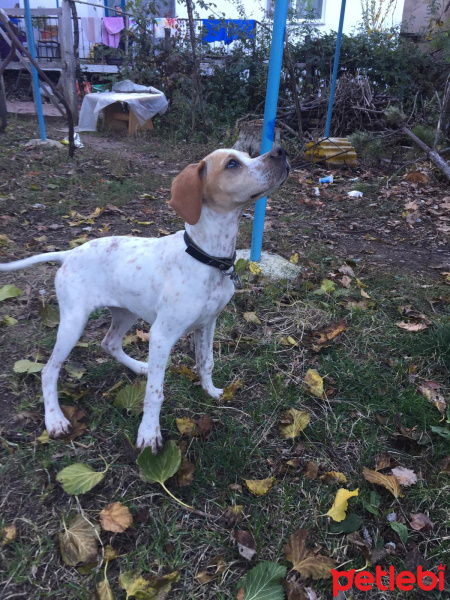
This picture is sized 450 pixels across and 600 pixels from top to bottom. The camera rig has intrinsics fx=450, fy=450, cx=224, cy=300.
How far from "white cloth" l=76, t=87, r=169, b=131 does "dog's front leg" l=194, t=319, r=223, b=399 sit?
8322 millimetres

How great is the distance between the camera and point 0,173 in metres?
6.25

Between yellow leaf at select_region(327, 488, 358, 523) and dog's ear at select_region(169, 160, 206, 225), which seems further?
dog's ear at select_region(169, 160, 206, 225)

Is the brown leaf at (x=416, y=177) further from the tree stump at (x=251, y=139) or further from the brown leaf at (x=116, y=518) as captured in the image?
the brown leaf at (x=116, y=518)

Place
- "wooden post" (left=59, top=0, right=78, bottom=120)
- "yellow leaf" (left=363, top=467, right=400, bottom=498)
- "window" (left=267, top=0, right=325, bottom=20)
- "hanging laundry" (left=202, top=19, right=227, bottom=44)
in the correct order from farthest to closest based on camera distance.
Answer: "window" (left=267, top=0, right=325, bottom=20), "hanging laundry" (left=202, top=19, right=227, bottom=44), "wooden post" (left=59, top=0, right=78, bottom=120), "yellow leaf" (left=363, top=467, right=400, bottom=498)

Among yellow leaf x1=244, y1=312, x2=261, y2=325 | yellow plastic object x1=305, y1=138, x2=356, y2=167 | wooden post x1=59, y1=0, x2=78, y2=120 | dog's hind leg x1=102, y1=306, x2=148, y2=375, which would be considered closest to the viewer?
dog's hind leg x1=102, y1=306, x2=148, y2=375

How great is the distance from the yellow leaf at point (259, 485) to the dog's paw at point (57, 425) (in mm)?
959

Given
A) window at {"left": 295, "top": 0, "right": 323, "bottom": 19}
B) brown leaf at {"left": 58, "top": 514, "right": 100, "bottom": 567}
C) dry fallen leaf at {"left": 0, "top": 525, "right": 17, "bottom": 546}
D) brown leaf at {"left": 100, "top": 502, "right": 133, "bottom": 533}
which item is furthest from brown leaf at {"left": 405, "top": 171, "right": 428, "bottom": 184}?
window at {"left": 295, "top": 0, "right": 323, "bottom": 19}

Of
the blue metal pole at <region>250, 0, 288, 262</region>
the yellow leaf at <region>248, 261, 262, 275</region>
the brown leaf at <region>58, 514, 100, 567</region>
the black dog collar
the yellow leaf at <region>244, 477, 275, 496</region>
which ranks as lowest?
the brown leaf at <region>58, 514, 100, 567</region>

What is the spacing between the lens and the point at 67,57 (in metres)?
10.6

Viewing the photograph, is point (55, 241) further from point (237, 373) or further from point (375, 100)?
point (375, 100)

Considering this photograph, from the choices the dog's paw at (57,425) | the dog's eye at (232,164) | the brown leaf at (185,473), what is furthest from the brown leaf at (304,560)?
the dog's eye at (232,164)

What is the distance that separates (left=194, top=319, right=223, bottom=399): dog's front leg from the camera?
8.09 ft

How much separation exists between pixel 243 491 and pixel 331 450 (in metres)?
0.52

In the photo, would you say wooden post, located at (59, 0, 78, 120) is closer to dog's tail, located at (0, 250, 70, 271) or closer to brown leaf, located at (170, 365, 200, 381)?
dog's tail, located at (0, 250, 70, 271)
